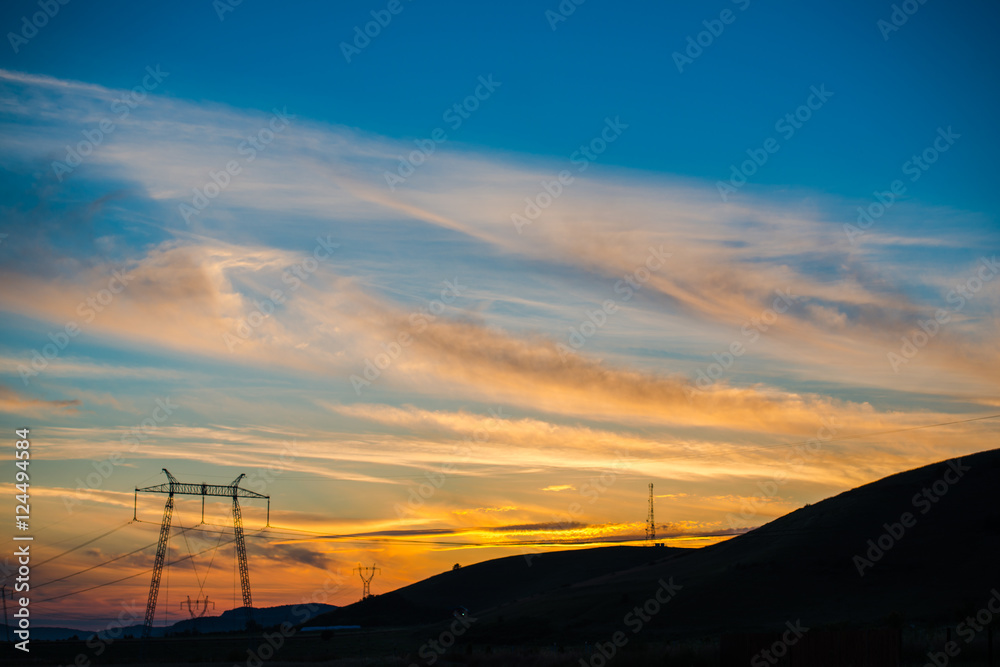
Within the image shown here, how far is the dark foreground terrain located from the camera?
233ft

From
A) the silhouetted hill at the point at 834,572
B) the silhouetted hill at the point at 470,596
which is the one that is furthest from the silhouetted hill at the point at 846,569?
the silhouetted hill at the point at 470,596

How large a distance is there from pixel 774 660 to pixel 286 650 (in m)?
74.5

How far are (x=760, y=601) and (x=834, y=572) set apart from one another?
1230cm

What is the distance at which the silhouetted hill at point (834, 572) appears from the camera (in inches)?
3472

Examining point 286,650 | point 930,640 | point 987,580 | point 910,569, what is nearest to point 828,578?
point 910,569

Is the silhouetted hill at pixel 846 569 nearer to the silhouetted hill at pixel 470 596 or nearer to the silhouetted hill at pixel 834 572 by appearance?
the silhouetted hill at pixel 834 572

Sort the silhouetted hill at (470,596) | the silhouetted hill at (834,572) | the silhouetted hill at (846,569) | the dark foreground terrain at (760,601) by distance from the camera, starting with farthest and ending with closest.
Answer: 1. the silhouetted hill at (470,596)
2. the silhouetted hill at (834,572)
3. the silhouetted hill at (846,569)
4. the dark foreground terrain at (760,601)

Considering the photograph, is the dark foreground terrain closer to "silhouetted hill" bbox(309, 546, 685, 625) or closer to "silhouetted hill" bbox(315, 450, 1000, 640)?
"silhouetted hill" bbox(315, 450, 1000, 640)

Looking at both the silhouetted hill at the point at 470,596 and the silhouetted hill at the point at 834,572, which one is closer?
the silhouetted hill at the point at 834,572

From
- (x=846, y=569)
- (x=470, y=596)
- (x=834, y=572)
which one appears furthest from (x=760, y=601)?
(x=470, y=596)

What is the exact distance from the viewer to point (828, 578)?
9988cm

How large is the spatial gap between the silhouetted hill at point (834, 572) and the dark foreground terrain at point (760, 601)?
26 cm

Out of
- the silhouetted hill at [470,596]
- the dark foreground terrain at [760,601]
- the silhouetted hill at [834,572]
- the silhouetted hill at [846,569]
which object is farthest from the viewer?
the silhouetted hill at [470,596]

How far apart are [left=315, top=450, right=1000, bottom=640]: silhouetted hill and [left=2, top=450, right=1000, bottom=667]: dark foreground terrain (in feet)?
0.84
